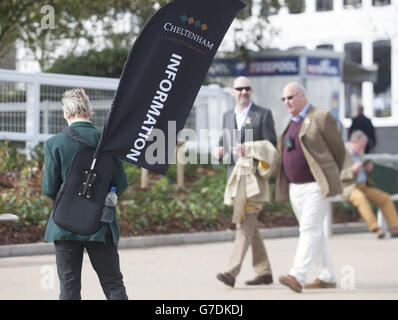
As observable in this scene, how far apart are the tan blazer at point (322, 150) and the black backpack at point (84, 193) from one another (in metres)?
3.70

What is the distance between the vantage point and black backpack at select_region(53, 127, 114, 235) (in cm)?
600

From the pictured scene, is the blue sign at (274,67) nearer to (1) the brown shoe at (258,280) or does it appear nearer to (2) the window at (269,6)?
(2) the window at (269,6)

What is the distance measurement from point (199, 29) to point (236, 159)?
403cm

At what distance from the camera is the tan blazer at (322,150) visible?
30.7ft

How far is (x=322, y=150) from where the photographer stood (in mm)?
9469

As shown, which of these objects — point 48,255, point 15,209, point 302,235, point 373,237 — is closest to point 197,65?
point 302,235

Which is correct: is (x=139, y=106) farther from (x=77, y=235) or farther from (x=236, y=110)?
(x=236, y=110)

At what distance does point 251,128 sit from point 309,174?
2.69 feet

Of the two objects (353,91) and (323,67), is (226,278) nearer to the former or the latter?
(323,67)

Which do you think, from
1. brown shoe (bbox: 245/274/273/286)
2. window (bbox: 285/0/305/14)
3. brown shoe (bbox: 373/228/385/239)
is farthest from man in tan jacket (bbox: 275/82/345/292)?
window (bbox: 285/0/305/14)

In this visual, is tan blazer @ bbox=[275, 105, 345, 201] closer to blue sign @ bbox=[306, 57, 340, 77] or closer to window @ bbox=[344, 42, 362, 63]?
blue sign @ bbox=[306, 57, 340, 77]

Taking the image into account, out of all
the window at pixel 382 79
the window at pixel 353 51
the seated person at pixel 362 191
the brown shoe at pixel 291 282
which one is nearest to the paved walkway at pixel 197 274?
the brown shoe at pixel 291 282

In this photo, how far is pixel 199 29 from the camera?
602 centimetres

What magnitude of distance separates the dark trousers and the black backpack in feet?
0.48
